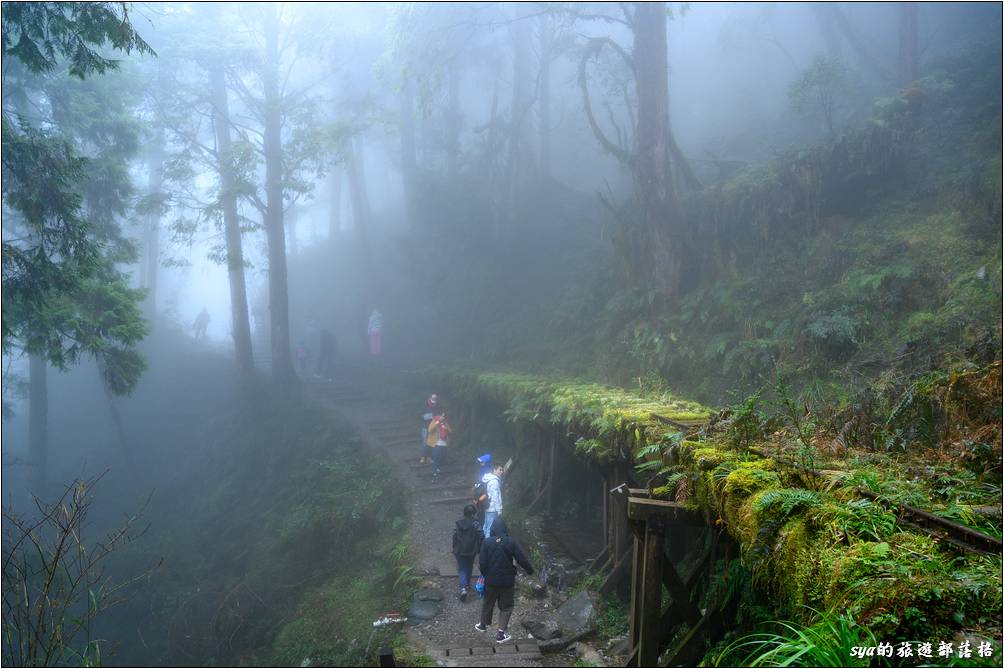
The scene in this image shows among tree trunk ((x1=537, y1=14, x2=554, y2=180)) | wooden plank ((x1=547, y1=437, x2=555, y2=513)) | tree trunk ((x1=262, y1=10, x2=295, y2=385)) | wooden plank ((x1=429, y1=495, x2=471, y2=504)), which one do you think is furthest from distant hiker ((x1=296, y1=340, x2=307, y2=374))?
wooden plank ((x1=547, y1=437, x2=555, y2=513))

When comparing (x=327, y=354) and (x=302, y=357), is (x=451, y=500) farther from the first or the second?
(x=302, y=357)

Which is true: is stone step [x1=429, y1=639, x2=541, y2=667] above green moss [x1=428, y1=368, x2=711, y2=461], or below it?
below

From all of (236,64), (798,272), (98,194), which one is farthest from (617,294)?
(236,64)

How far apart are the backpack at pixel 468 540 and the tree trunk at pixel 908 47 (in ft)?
56.3

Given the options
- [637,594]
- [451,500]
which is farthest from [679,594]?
[451,500]

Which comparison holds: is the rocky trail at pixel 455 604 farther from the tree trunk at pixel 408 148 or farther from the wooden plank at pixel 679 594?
the tree trunk at pixel 408 148

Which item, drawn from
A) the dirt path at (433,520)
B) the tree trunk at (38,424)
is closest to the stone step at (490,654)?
the dirt path at (433,520)

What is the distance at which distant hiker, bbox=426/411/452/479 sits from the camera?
14867 millimetres

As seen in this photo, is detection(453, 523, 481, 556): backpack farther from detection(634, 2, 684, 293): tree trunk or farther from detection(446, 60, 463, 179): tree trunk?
detection(446, 60, 463, 179): tree trunk

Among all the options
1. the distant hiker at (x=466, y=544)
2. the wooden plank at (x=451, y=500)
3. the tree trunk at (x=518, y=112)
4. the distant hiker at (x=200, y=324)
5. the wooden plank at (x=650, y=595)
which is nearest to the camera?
the wooden plank at (x=650, y=595)

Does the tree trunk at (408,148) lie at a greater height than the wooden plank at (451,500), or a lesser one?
greater

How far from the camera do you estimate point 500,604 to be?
827 cm

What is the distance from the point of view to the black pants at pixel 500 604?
26.9 feet

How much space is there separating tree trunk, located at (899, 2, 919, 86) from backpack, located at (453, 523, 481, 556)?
1715 centimetres
